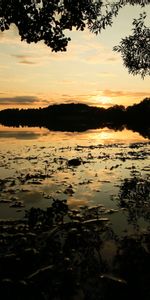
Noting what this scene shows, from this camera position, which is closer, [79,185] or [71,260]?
[71,260]

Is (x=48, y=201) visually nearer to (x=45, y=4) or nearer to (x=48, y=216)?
(x=48, y=216)

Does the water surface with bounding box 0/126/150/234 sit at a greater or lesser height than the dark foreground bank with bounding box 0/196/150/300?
greater

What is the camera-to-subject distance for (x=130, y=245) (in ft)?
33.9

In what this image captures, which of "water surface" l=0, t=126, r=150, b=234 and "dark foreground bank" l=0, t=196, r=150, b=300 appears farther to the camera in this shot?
"water surface" l=0, t=126, r=150, b=234

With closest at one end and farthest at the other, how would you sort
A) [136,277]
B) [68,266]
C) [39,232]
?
1. [136,277]
2. [68,266]
3. [39,232]

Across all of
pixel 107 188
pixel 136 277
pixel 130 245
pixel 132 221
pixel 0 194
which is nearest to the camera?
pixel 136 277

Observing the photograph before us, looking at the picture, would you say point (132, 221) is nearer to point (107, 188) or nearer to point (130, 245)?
point (130, 245)

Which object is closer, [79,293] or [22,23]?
[79,293]

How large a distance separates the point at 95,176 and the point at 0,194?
6622mm

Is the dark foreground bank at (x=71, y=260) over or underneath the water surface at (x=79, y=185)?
underneath

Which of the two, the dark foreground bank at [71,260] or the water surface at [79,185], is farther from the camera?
the water surface at [79,185]

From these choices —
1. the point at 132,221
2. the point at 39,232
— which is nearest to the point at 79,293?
the point at 39,232

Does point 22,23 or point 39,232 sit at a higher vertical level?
point 22,23

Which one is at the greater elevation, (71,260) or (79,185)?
(79,185)
